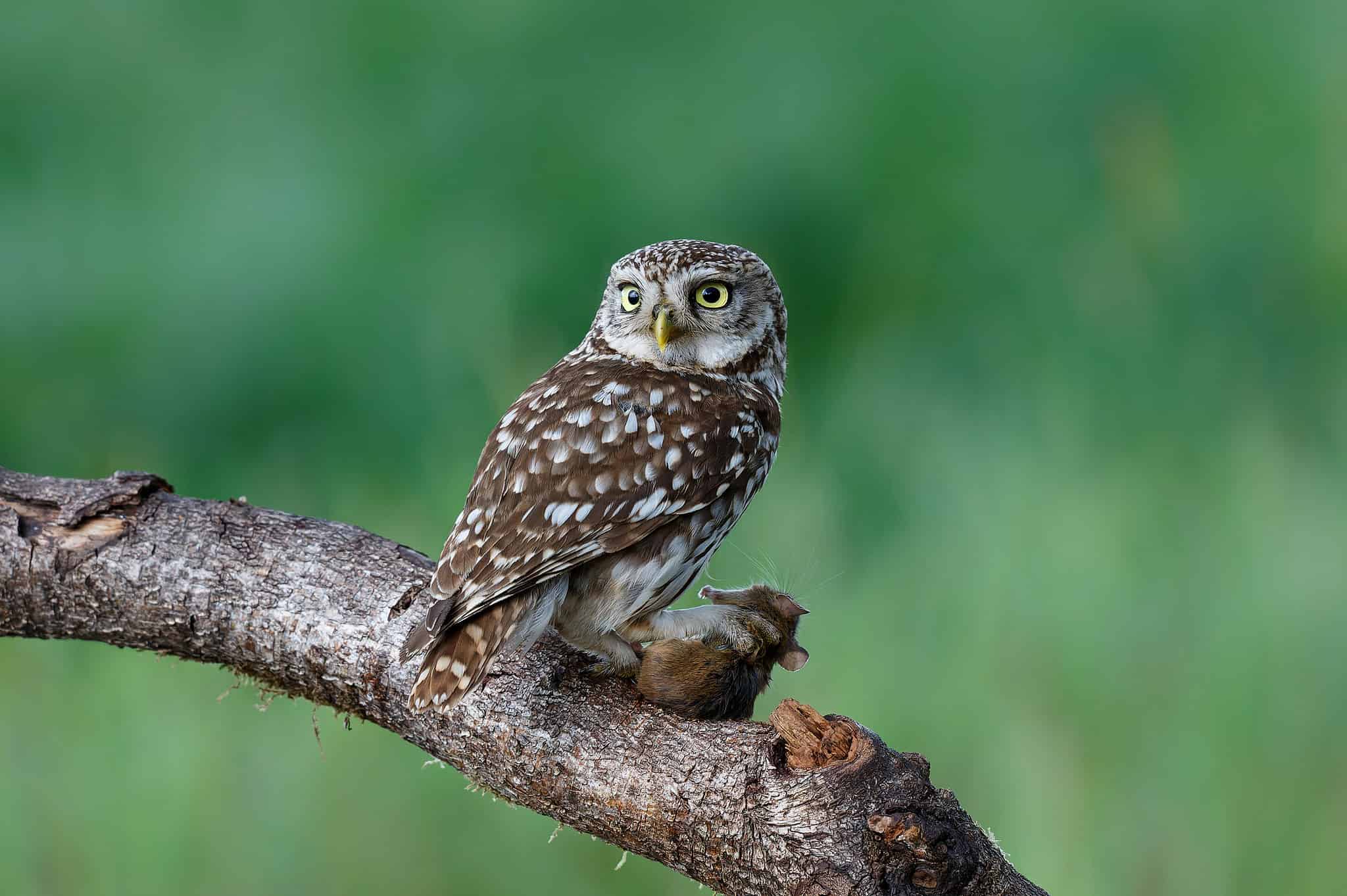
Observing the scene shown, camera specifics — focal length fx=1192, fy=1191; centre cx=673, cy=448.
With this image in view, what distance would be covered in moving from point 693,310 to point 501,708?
96 centimetres

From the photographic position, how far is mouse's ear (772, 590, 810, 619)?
259cm

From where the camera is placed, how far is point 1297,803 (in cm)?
324

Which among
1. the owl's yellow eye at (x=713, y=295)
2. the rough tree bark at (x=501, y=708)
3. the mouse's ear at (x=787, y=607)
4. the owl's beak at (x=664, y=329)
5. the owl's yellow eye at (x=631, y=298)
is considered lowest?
the rough tree bark at (x=501, y=708)

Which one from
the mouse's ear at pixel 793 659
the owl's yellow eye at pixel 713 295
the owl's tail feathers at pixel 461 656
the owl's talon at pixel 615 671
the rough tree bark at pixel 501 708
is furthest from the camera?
the owl's yellow eye at pixel 713 295

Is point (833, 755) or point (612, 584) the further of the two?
point (612, 584)

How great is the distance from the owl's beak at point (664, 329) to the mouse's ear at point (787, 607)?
23.8 inches

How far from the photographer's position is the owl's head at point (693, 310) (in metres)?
2.62

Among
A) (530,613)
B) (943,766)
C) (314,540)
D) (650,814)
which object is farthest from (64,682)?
(943,766)

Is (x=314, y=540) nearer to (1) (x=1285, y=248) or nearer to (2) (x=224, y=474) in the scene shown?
(2) (x=224, y=474)

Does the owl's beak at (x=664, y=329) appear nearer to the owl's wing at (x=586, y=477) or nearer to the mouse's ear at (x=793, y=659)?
the owl's wing at (x=586, y=477)

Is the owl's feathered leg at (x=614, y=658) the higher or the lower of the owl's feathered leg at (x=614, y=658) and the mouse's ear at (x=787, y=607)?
the lower

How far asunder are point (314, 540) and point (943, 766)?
1.87 meters

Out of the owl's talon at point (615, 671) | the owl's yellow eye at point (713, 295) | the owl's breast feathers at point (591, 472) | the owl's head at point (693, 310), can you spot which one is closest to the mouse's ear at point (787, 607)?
the owl's breast feathers at point (591, 472)

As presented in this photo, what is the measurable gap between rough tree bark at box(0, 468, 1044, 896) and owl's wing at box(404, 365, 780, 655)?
279mm
